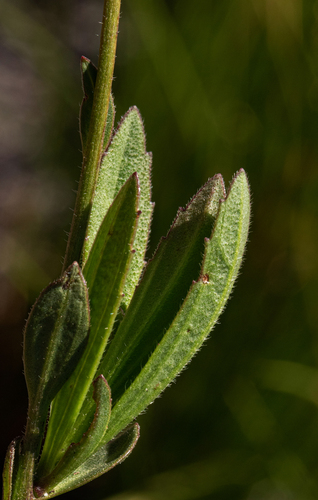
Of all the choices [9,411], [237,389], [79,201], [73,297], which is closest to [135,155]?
[79,201]

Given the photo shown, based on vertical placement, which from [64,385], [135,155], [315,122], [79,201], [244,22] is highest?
[244,22]

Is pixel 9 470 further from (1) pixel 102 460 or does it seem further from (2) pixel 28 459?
(1) pixel 102 460

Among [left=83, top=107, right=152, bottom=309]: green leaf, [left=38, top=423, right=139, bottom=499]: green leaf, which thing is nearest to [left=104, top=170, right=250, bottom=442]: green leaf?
[left=38, top=423, right=139, bottom=499]: green leaf

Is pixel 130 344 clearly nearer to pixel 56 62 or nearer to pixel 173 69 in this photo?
pixel 173 69

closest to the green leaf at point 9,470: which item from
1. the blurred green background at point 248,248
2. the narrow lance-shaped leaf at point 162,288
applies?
the narrow lance-shaped leaf at point 162,288

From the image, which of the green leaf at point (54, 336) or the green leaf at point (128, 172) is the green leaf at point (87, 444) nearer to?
the green leaf at point (54, 336)

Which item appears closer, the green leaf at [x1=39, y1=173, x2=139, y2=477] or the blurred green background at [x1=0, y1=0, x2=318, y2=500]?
the green leaf at [x1=39, y1=173, x2=139, y2=477]

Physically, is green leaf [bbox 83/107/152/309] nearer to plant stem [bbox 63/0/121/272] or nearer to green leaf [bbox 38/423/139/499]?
plant stem [bbox 63/0/121/272]
